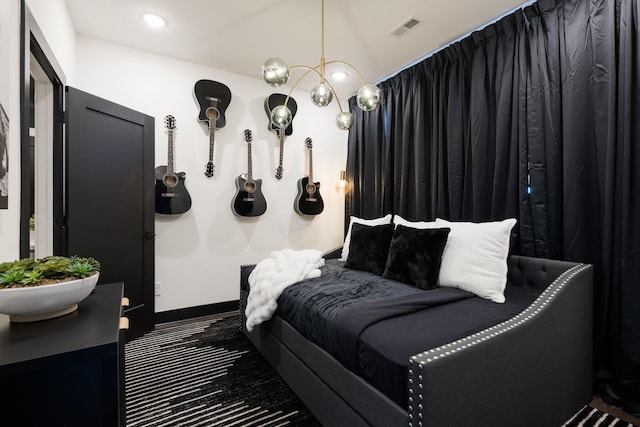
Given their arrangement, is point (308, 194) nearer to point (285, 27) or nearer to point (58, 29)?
point (285, 27)

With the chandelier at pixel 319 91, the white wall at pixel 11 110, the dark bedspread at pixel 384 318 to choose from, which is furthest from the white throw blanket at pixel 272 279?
the white wall at pixel 11 110

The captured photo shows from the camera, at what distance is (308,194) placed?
3.76 metres

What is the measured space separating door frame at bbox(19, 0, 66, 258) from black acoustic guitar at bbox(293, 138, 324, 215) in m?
2.22

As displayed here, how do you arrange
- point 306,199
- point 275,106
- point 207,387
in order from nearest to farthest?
point 207,387
point 275,106
point 306,199

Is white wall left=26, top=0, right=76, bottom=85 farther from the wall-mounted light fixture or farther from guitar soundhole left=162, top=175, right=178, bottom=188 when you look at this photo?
the wall-mounted light fixture

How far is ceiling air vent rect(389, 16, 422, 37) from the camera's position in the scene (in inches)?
93.9

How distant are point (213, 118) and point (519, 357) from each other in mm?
3106

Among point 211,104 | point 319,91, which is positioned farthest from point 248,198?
point 319,91

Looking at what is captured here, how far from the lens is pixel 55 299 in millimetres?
899

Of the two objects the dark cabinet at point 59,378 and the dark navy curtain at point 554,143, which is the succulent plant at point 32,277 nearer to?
the dark cabinet at point 59,378

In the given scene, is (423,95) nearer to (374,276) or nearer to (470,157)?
(470,157)

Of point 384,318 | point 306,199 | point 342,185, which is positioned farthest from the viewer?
point 342,185

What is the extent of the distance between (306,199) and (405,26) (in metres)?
2.04

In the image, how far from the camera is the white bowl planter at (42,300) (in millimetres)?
829
